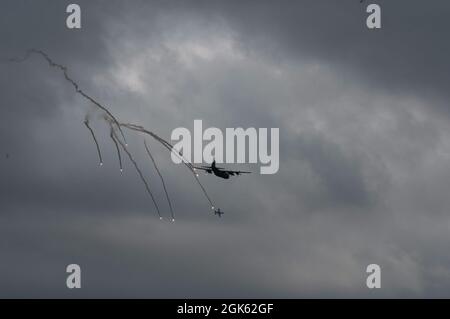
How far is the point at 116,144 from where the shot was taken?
145875 millimetres
